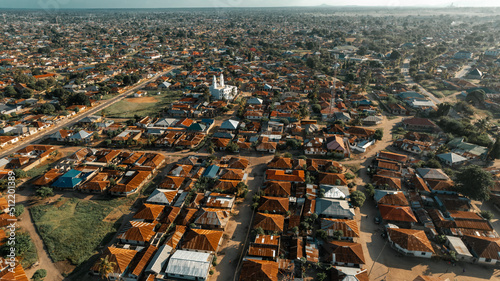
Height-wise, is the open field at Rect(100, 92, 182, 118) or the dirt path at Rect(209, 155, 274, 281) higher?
the open field at Rect(100, 92, 182, 118)

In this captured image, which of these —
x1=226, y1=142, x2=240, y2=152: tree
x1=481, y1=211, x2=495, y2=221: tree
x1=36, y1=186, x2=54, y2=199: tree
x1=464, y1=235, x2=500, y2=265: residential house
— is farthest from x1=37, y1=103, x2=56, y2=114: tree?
x1=481, y1=211, x2=495, y2=221: tree

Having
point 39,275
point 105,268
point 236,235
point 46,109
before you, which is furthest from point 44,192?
point 46,109

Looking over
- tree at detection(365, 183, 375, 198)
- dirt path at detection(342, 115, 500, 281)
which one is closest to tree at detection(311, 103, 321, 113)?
A: tree at detection(365, 183, 375, 198)

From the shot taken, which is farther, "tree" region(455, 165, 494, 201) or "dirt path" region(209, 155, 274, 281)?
"tree" region(455, 165, 494, 201)

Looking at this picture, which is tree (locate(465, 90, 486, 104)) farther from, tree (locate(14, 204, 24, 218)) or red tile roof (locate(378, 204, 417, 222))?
tree (locate(14, 204, 24, 218))

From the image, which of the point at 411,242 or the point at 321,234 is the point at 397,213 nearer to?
the point at 411,242

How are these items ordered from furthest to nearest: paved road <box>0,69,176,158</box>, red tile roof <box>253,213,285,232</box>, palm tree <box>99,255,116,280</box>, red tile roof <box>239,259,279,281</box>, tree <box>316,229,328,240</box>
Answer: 1. paved road <box>0,69,176,158</box>
2. red tile roof <box>253,213,285,232</box>
3. tree <box>316,229,328,240</box>
4. red tile roof <box>239,259,279,281</box>
5. palm tree <box>99,255,116,280</box>

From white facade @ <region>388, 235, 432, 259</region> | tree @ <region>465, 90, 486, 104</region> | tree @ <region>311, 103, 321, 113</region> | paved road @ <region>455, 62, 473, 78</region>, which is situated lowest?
white facade @ <region>388, 235, 432, 259</region>

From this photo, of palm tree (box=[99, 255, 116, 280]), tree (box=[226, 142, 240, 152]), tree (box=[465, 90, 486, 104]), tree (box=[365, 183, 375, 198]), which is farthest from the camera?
tree (box=[465, 90, 486, 104])
